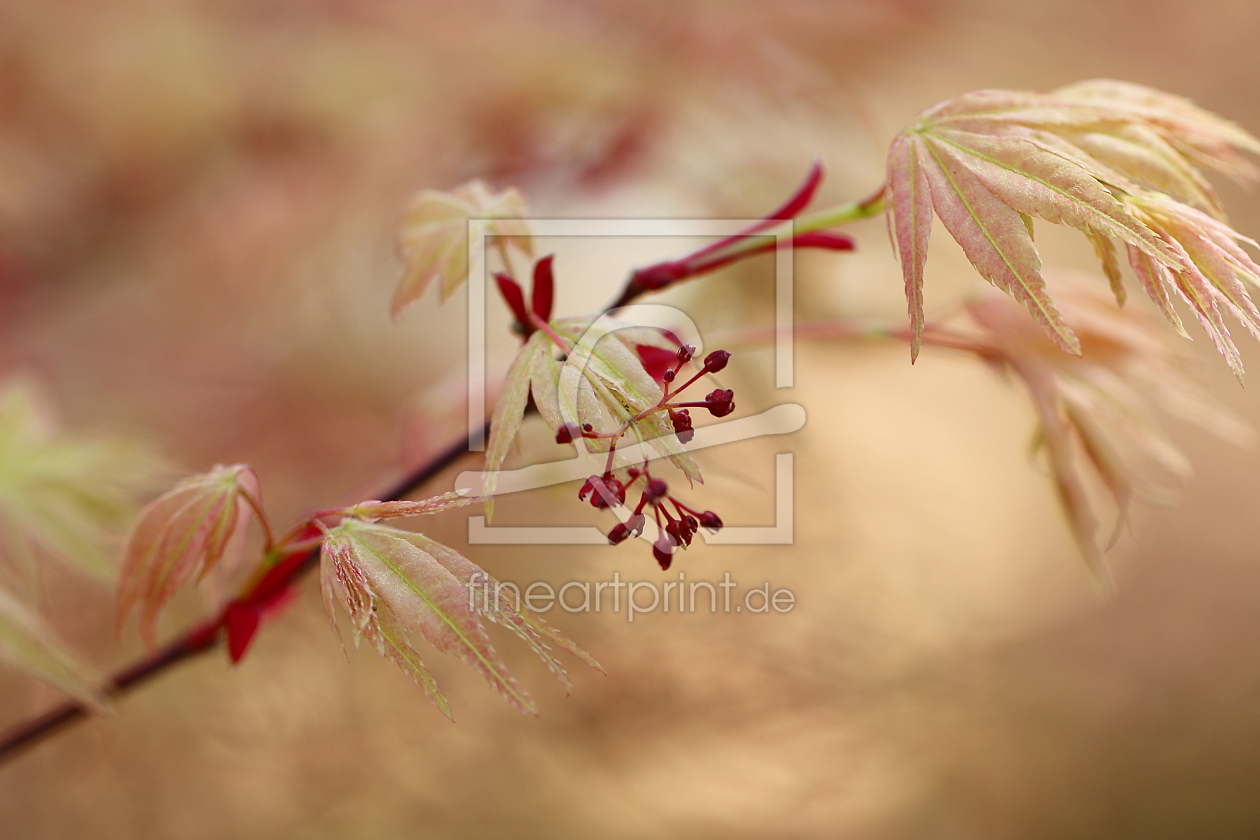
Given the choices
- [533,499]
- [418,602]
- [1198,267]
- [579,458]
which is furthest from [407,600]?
[533,499]

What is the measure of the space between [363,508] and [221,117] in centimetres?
94

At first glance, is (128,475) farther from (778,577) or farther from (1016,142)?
(778,577)

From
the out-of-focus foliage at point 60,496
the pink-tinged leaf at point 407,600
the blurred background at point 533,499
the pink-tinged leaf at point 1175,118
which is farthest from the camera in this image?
the blurred background at point 533,499

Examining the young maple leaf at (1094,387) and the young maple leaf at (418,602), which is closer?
the young maple leaf at (418,602)

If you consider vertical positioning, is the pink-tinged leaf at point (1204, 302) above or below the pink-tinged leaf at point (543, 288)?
below

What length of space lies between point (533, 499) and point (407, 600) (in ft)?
1.77

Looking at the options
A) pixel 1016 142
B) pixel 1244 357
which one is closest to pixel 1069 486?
pixel 1016 142

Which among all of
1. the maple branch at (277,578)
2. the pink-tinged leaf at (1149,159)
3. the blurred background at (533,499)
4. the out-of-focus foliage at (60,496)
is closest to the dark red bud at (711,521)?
the maple branch at (277,578)

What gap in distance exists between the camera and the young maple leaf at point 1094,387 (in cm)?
48

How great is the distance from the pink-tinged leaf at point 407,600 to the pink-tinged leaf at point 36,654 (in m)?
0.22

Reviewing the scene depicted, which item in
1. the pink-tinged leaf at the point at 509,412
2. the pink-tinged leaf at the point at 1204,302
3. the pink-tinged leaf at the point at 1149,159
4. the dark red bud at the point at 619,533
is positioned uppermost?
the pink-tinged leaf at the point at 1149,159

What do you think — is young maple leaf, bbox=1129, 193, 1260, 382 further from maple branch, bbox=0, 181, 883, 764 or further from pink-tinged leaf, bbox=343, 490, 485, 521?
pink-tinged leaf, bbox=343, 490, 485, 521

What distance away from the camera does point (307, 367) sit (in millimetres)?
1105

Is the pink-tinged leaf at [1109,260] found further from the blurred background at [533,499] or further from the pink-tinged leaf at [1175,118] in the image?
the blurred background at [533,499]
